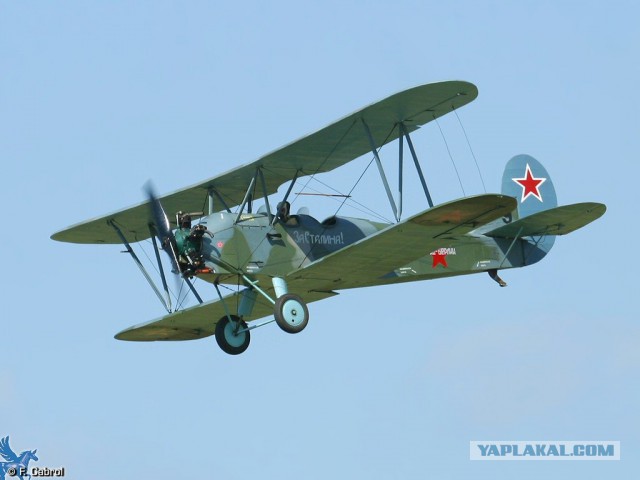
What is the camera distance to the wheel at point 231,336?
2198 centimetres

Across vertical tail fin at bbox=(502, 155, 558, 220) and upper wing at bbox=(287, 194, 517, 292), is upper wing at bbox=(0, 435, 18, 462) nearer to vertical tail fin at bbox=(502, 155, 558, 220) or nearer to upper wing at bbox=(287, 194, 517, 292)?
upper wing at bbox=(287, 194, 517, 292)

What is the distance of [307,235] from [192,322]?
273 cm

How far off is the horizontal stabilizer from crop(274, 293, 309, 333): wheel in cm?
380

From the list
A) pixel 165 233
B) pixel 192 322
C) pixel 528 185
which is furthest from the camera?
pixel 528 185

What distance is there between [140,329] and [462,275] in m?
4.87

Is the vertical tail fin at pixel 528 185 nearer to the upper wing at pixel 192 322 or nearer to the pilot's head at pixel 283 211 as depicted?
the upper wing at pixel 192 322

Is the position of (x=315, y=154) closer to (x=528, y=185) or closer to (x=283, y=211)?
(x=283, y=211)

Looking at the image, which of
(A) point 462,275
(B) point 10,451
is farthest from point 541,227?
(B) point 10,451

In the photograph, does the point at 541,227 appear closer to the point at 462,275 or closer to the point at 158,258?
the point at 462,275

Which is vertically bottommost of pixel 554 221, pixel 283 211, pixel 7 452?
pixel 7 452

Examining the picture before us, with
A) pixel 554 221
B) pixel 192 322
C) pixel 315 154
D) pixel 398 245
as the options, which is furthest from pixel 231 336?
pixel 554 221

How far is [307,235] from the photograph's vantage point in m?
21.6

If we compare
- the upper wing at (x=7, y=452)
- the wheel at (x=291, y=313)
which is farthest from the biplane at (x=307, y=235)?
the upper wing at (x=7, y=452)

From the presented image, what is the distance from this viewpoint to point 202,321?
76.4 ft
